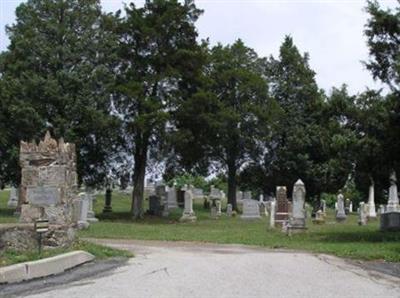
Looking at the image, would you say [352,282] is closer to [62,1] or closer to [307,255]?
[307,255]

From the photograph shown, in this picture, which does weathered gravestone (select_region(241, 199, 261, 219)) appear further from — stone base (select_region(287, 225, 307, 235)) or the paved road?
the paved road

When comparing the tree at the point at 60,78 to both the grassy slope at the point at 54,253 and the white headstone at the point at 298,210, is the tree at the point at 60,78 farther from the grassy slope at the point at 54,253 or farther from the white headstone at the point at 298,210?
the grassy slope at the point at 54,253

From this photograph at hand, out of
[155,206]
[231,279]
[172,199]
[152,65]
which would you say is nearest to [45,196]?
[231,279]

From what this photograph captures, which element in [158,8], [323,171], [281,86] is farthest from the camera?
[281,86]

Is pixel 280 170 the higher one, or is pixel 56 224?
pixel 280 170

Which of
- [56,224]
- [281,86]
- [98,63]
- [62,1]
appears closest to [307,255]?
[56,224]

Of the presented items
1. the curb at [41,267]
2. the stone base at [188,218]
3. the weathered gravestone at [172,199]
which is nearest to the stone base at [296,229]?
the stone base at [188,218]

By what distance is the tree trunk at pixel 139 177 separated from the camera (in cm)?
3866

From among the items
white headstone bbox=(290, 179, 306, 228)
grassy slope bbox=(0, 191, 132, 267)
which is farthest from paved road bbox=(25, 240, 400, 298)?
white headstone bbox=(290, 179, 306, 228)

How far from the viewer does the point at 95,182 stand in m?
40.4

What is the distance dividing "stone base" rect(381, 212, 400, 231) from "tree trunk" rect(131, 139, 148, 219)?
50.9 feet

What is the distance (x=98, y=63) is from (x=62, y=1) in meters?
4.04

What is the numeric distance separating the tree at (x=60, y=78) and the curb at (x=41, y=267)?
73.4 feet

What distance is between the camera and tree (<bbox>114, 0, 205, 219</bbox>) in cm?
3725
